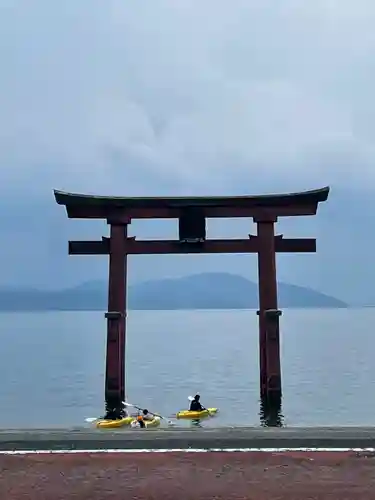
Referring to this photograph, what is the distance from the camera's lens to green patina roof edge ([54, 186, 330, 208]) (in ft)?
52.5

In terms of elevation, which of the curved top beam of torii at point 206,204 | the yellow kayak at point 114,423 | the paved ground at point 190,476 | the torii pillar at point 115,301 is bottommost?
the yellow kayak at point 114,423

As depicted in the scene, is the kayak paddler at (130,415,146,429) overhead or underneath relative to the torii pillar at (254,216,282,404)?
underneath

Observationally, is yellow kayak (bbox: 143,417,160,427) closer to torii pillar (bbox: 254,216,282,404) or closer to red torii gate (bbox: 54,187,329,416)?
red torii gate (bbox: 54,187,329,416)

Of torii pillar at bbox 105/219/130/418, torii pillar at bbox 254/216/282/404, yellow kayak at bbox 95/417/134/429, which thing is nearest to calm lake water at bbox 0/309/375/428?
yellow kayak at bbox 95/417/134/429

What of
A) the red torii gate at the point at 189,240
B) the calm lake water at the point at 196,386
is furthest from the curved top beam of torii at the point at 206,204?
the calm lake water at the point at 196,386

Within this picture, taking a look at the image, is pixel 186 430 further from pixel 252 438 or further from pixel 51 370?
pixel 51 370

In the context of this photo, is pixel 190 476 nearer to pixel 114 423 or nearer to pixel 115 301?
pixel 115 301

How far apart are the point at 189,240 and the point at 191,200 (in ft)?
3.19

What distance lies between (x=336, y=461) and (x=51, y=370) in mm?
42019

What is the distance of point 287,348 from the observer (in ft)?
211

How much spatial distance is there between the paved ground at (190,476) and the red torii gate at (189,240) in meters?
10.8

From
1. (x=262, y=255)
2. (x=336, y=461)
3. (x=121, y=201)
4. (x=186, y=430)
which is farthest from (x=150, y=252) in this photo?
(x=336, y=461)

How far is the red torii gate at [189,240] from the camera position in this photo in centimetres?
1611

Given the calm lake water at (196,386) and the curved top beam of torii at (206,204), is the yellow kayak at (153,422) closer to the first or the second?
the calm lake water at (196,386)
